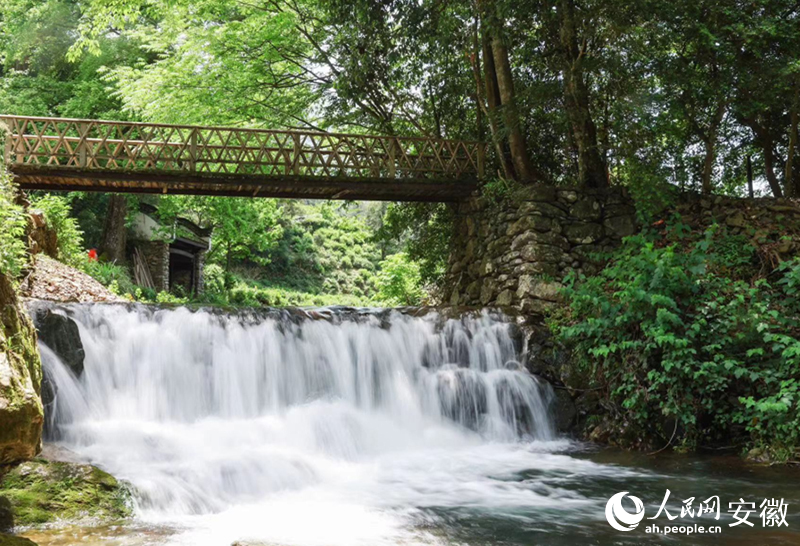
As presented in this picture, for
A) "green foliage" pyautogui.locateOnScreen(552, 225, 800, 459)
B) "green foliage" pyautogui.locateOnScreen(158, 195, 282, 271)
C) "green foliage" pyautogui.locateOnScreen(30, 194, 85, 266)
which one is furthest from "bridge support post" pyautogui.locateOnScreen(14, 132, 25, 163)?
"green foliage" pyautogui.locateOnScreen(552, 225, 800, 459)

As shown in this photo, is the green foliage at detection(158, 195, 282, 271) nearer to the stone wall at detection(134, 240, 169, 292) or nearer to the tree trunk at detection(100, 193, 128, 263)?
the stone wall at detection(134, 240, 169, 292)

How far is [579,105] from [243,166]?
6.61m

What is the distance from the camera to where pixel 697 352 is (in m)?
8.73

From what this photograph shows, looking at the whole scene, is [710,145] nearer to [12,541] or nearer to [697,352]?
[697,352]

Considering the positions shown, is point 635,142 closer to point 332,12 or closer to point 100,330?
point 332,12

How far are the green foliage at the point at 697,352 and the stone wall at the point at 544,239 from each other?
202 cm

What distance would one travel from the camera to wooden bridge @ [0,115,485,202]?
42.2 feet

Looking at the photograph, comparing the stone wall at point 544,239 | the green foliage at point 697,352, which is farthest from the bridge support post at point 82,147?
the green foliage at point 697,352

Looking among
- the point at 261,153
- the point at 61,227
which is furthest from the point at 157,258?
the point at 261,153

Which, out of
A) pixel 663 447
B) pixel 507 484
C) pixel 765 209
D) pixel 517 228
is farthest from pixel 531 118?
pixel 507 484

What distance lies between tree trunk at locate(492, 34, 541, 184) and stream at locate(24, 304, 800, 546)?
3601mm

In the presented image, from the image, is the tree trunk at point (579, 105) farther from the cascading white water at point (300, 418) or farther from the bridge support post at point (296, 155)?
the bridge support post at point (296, 155)

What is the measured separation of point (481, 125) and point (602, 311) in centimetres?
656

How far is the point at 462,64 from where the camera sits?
14.6 meters
